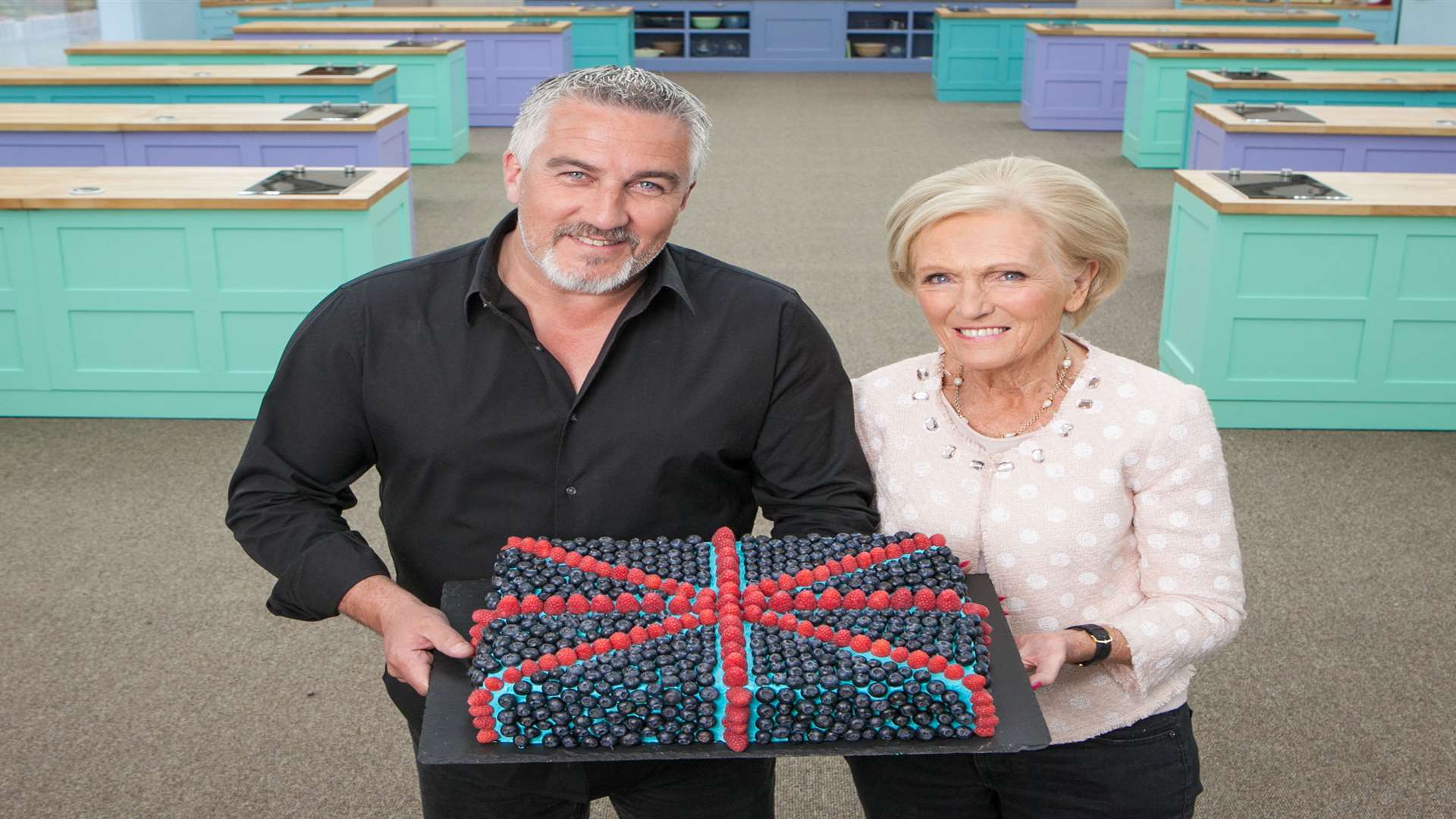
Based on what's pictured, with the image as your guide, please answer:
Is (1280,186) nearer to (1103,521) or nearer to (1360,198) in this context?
(1360,198)

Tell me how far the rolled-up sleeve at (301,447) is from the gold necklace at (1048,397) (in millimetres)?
733

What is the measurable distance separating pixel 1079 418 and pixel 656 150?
59 cm

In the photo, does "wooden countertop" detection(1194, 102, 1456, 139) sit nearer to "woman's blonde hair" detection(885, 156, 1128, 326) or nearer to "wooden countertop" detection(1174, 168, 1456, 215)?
"wooden countertop" detection(1174, 168, 1456, 215)

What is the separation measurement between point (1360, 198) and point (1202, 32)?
20.3 ft

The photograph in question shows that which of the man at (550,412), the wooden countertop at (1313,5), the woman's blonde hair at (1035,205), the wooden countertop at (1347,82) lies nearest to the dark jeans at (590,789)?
the man at (550,412)

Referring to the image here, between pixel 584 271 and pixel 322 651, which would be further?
pixel 322 651

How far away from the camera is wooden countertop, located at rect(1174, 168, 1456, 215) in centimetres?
443

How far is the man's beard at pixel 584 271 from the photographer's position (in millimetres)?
1652

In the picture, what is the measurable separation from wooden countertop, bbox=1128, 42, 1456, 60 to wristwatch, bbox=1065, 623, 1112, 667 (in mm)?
7869

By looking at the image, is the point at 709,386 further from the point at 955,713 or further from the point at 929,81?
the point at 929,81

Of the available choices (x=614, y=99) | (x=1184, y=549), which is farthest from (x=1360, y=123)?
(x=614, y=99)

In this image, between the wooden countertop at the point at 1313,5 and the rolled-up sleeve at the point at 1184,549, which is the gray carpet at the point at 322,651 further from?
the wooden countertop at the point at 1313,5

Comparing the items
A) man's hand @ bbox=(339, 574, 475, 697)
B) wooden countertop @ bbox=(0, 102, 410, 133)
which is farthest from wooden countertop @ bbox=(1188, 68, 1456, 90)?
man's hand @ bbox=(339, 574, 475, 697)

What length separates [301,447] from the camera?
1.75 metres
